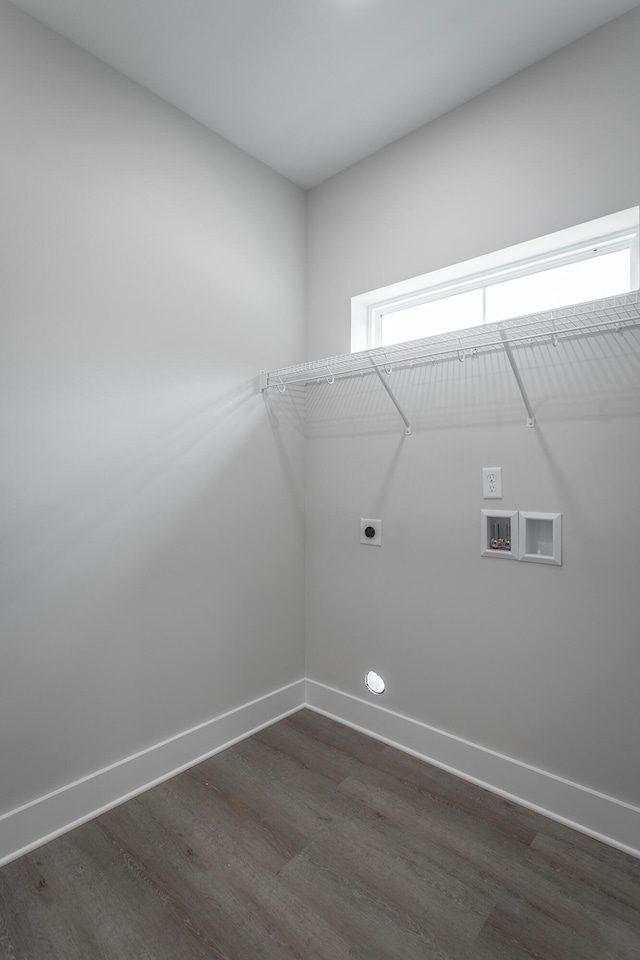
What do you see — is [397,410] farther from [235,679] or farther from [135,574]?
[235,679]

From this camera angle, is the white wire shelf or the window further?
the window

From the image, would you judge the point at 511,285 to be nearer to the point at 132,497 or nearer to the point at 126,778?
the point at 132,497

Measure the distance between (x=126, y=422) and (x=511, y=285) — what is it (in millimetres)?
1653

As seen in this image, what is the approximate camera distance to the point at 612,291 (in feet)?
6.06

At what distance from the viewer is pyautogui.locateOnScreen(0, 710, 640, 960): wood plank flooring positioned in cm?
134

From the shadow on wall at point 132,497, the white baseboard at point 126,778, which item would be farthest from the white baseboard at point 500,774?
the shadow on wall at point 132,497

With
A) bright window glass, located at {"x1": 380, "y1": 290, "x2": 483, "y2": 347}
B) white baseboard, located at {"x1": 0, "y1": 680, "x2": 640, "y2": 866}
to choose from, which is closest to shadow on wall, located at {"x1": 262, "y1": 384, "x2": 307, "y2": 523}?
bright window glass, located at {"x1": 380, "y1": 290, "x2": 483, "y2": 347}

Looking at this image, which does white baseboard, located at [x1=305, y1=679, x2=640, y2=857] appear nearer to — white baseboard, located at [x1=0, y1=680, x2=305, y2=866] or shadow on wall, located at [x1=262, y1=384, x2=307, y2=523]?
white baseboard, located at [x1=0, y1=680, x2=305, y2=866]

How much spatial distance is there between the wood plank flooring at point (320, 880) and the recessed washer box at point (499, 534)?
3.04 feet

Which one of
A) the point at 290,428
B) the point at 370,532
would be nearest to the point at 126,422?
the point at 290,428

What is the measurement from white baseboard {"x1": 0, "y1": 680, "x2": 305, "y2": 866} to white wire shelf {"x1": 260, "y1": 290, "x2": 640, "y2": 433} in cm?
154

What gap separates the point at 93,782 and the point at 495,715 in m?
1.52

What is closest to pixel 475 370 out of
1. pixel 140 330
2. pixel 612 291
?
pixel 612 291

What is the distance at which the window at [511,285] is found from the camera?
5.96ft
